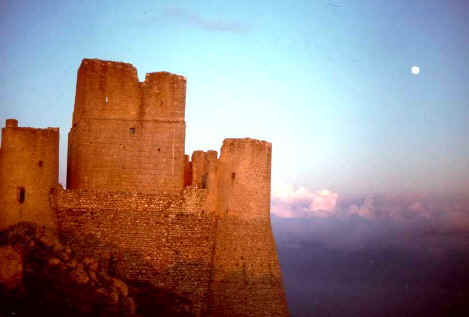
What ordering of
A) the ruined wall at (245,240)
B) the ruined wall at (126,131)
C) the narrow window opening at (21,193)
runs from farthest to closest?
the ruined wall at (126,131), the ruined wall at (245,240), the narrow window opening at (21,193)

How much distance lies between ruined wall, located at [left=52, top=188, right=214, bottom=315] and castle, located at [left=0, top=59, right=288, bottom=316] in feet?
0.14

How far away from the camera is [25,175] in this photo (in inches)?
1143

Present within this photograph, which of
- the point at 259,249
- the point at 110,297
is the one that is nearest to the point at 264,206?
the point at 259,249

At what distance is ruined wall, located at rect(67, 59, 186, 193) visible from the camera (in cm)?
3195

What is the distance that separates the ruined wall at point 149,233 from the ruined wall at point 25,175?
2.22 ft

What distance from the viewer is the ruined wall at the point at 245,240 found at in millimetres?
31000

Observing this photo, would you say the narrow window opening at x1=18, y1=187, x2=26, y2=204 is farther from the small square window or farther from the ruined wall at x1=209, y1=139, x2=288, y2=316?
the ruined wall at x1=209, y1=139, x2=288, y2=316

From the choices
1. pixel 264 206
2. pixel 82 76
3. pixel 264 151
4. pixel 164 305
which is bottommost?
pixel 164 305

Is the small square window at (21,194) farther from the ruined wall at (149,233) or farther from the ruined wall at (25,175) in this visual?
the ruined wall at (149,233)

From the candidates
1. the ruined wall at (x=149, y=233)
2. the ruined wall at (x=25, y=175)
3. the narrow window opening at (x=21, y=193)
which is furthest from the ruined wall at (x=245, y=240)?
the narrow window opening at (x=21, y=193)

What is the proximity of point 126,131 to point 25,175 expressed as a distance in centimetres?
537

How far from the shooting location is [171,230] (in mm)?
29750

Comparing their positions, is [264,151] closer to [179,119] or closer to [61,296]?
[179,119]

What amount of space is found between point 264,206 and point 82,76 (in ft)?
34.6
